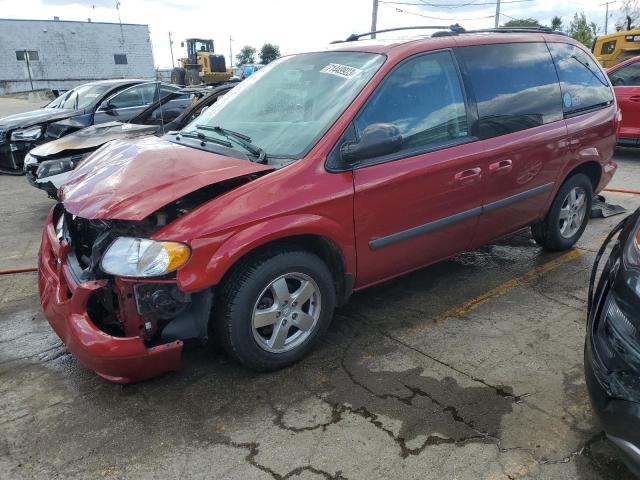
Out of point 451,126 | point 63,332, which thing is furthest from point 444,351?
point 63,332

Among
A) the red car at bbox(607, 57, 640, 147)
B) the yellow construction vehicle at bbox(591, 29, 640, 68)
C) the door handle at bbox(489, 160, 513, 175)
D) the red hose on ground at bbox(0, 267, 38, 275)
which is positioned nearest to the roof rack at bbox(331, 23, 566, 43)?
the door handle at bbox(489, 160, 513, 175)

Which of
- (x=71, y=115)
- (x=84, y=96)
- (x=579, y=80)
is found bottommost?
(x=71, y=115)

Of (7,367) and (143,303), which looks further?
(7,367)

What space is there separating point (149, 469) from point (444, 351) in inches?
70.3

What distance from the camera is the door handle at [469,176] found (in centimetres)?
346

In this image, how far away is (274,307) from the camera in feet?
9.39

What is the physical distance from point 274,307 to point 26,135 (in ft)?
22.4

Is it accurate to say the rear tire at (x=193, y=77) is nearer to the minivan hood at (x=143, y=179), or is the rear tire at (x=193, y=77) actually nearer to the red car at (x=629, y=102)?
the red car at (x=629, y=102)

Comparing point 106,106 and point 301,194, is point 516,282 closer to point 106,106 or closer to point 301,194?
point 301,194

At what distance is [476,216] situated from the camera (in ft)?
12.1

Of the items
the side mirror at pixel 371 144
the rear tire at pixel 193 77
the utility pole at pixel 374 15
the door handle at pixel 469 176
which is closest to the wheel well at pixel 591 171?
the door handle at pixel 469 176

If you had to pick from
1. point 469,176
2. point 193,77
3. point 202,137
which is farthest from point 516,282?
point 193,77

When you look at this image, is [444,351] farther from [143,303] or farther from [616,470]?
[143,303]

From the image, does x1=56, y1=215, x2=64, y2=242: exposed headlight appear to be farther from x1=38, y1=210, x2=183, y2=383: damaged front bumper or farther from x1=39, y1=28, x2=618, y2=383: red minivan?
x1=38, y1=210, x2=183, y2=383: damaged front bumper
